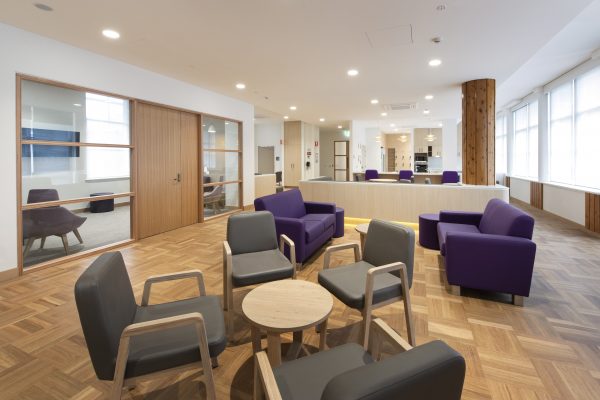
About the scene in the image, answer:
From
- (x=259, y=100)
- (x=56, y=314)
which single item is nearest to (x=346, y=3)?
(x=56, y=314)

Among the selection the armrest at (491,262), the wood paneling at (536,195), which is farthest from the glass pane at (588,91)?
the armrest at (491,262)

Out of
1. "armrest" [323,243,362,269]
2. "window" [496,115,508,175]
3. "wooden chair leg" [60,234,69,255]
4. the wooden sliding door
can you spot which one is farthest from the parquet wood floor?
"window" [496,115,508,175]

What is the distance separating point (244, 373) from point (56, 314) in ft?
6.38

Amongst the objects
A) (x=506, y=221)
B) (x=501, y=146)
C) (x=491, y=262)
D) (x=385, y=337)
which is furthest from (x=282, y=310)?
(x=501, y=146)

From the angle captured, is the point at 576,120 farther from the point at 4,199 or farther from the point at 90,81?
the point at 4,199

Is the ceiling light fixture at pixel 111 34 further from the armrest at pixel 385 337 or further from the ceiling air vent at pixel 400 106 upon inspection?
the ceiling air vent at pixel 400 106

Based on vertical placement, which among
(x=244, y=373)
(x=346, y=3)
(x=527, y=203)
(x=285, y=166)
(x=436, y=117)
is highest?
(x=436, y=117)

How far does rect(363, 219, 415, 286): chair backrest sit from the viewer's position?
2273mm

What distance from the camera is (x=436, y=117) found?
1103 centimetres

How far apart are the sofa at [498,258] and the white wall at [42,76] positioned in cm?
471

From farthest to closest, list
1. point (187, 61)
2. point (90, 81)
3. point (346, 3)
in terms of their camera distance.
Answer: point (187, 61) < point (90, 81) < point (346, 3)

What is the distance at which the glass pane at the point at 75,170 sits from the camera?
380 cm

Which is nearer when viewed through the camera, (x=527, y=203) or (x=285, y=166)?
(x=527, y=203)

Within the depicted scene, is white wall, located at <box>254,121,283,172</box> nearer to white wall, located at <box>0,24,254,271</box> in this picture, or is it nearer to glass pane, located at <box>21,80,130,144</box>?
white wall, located at <box>0,24,254,271</box>
